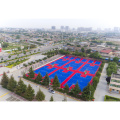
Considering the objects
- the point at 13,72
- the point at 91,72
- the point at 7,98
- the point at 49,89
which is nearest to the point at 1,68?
the point at 13,72

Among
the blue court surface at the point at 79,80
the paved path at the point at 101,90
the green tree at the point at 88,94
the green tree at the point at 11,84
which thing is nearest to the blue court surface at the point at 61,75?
the blue court surface at the point at 79,80

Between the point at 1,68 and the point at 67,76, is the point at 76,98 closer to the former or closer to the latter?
the point at 67,76

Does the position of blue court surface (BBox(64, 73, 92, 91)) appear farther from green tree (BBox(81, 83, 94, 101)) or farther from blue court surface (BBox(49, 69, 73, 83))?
green tree (BBox(81, 83, 94, 101))

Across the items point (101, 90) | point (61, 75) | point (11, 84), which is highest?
point (11, 84)

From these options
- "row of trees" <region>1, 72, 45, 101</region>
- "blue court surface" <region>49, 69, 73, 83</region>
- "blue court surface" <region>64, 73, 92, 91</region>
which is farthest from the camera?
"blue court surface" <region>49, 69, 73, 83</region>

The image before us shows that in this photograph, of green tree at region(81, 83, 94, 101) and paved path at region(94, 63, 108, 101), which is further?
paved path at region(94, 63, 108, 101)

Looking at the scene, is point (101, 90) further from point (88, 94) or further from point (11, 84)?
point (11, 84)

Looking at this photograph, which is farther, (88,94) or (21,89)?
(21,89)

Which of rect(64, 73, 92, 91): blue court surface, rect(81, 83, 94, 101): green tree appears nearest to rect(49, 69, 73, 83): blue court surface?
rect(64, 73, 92, 91): blue court surface

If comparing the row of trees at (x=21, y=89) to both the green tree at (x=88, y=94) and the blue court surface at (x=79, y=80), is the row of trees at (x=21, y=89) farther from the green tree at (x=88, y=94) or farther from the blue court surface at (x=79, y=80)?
the blue court surface at (x=79, y=80)

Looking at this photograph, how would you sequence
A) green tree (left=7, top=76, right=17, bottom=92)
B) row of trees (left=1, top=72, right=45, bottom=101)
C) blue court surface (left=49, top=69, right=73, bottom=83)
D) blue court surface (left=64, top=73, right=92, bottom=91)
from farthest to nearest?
blue court surface (left=49, top=69, right=73, bottom=83) → blue court surface (left=64, top=73, right=92, bottom=91) → green tree (left=7, top=76, right=17, bottom=92) → row of trees (left=1, top=72, right=45, bottom=101)

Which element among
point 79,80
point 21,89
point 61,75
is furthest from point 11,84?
point 79,80
